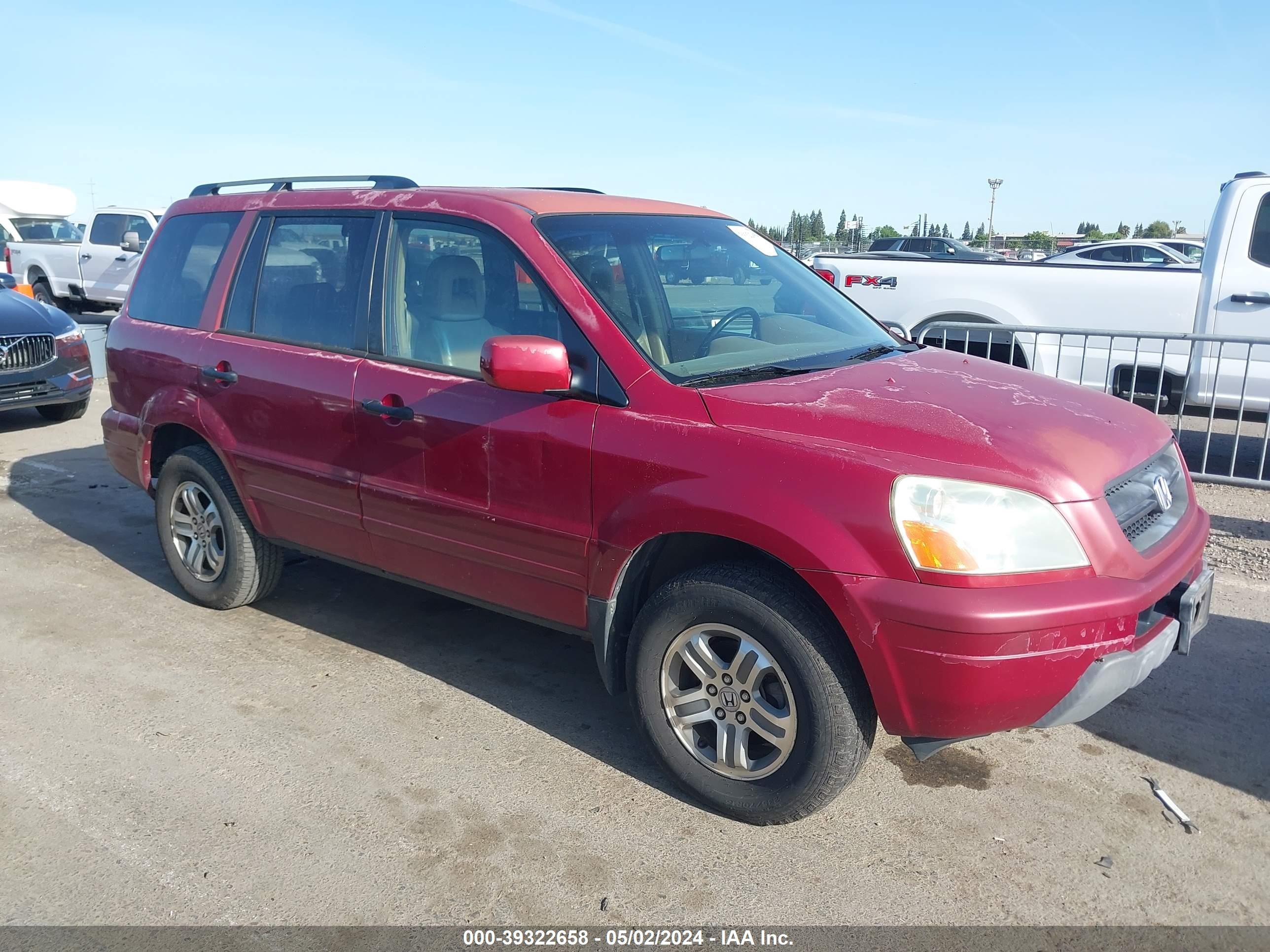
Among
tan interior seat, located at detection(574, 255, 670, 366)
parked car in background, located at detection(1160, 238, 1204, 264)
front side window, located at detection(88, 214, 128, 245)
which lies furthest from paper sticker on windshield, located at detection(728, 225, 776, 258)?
parked car in background, located at detection(1160, 238, 1204, 264)

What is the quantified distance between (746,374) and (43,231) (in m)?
21.3

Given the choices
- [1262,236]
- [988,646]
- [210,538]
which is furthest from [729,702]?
[1262,236]

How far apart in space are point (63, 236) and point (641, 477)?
21063mm

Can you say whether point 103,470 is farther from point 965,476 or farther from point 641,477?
point 965,476

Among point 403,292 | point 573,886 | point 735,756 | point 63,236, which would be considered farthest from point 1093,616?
point 63,236

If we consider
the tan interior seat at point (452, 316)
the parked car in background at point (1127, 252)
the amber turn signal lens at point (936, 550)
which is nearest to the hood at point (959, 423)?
the amber turn signal lens at point (936, 550)

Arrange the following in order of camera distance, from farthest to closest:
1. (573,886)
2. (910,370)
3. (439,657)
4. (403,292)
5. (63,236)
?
(63,236), (439,657), (403,292), (910,370), (573,886)

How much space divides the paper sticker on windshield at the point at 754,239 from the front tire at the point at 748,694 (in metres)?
1.87

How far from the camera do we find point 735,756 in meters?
3.18

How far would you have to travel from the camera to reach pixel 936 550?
2729 millimetres

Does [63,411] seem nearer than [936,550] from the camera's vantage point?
No

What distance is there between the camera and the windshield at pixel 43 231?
20.1 m

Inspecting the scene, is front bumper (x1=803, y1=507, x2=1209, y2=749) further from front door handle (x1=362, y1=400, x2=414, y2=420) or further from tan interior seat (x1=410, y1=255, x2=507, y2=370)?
front door handle (x1=362, y1=400, x2=414, y2=420)

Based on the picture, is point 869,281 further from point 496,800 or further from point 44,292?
point 44,292
